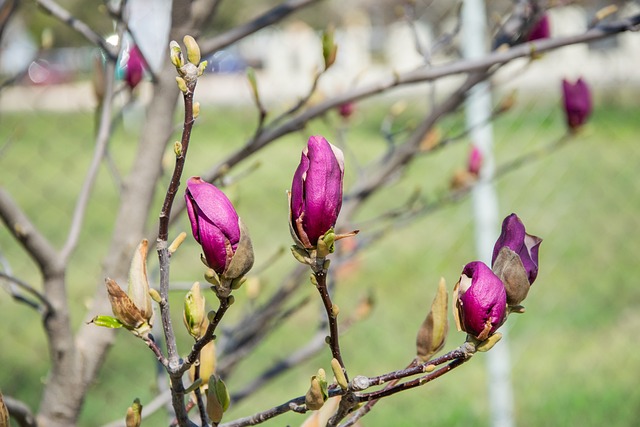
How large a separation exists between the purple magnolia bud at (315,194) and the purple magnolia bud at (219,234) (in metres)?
0.04

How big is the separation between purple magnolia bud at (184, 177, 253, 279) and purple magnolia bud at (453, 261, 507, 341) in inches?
6.2

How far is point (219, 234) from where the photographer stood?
0.54 meters

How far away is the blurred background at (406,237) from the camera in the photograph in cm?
242

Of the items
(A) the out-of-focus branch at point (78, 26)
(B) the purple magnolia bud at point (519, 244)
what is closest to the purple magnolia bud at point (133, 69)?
(A) the out-of-focus branch at point (78, 26)

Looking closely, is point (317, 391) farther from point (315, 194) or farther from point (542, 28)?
point (542, 28)

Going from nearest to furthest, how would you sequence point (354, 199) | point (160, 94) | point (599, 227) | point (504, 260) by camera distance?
1. point (504, 260)
2. point (160, 94)
3. point (354, 199)
4. point (599, 227)

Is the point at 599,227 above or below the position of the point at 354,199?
above

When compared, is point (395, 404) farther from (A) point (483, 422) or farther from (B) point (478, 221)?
(B) point (478, 221)

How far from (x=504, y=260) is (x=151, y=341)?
26 cm

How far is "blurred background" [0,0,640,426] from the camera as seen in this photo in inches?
95.1

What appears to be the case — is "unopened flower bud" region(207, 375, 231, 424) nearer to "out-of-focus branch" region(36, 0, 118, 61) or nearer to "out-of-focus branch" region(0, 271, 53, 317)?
"out-of-focus branch" region(0, 271, 53, 317)

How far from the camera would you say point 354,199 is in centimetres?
139

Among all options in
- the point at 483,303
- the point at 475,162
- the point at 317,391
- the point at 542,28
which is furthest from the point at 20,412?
the point at 475,162

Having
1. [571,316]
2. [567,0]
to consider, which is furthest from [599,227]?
[567,0]
